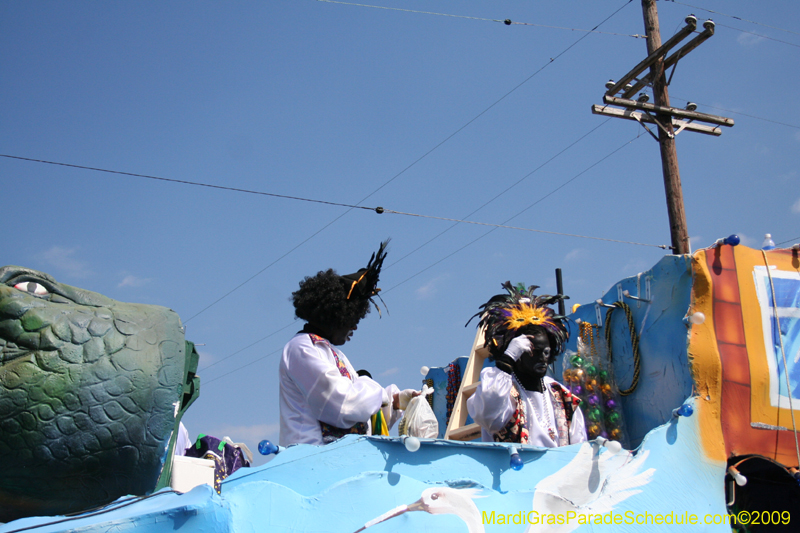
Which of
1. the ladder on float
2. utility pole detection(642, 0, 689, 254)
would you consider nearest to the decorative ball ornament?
the ladder on float

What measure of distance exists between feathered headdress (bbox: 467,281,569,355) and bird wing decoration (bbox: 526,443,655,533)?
0.95 m

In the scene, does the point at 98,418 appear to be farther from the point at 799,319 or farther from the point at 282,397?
the point at 799,319

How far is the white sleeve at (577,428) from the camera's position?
3845mm

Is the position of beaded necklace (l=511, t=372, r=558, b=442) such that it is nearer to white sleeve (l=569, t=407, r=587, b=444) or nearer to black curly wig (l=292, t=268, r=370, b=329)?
white sleeve (l=569, t=407, r=587, b=444)

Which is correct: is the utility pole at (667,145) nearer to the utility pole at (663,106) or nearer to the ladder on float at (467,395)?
the utility pole at (663,106)

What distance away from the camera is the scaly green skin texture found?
73.1 inches

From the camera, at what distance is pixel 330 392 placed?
9.97 ft

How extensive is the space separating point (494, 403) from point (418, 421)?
39cm

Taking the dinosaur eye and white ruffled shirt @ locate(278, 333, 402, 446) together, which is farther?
white ruffled shirt @ locate(278, 333, 402, 446)

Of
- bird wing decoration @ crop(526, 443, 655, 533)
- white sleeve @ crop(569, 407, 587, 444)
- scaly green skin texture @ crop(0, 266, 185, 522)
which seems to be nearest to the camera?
scaly green skin texture @ crop(0, 266, 185, 522)

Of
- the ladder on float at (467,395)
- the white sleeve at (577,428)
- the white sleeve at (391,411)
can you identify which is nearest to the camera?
the white sleeve at (391,411)

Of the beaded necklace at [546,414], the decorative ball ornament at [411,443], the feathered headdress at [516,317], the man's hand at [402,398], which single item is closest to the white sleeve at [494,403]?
the beaded necklace at [546,414]

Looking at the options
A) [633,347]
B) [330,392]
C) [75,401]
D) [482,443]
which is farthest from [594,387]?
[75,401]

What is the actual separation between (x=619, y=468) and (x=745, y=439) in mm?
843
